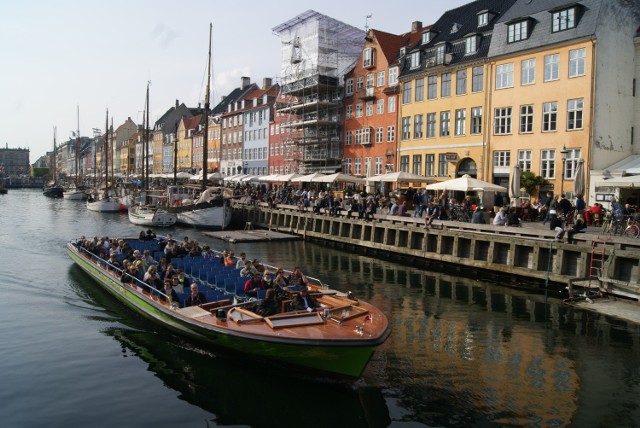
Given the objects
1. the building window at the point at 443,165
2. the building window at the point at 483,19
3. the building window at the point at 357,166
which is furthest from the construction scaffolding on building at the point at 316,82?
the building window at the point at 483,19

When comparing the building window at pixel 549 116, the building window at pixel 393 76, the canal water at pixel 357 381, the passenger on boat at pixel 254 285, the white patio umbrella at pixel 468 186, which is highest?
the building window at pixel 393 76

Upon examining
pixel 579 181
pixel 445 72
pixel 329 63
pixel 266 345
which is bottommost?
pixel 266 345

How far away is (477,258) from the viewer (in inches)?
1032

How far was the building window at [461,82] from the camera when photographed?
41438mm

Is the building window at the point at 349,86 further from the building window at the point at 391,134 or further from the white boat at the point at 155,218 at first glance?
the white boat at the point at 155,218

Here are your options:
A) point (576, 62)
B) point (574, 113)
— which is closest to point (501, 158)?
point (574, 113)

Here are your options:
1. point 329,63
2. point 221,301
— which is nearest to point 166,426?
point 221,301

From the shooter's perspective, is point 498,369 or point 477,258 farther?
point 477,258

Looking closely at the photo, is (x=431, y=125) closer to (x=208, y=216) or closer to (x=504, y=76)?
(x=504, y=76)

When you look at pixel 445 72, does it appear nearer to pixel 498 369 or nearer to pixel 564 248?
pixel 564 248

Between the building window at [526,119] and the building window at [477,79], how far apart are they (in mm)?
4166

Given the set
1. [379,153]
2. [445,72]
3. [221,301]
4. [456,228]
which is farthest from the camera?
[379,153]

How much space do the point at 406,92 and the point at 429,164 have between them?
698 cm

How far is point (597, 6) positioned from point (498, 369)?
28146 millimetres
